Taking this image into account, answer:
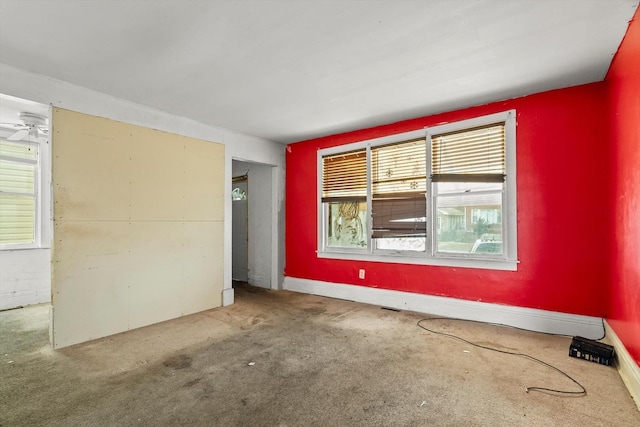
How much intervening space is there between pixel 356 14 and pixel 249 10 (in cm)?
75

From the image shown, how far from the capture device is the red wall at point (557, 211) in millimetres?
3168

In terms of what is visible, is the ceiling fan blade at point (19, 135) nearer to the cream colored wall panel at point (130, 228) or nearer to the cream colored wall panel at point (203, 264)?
the cream colored wall panel at point (130, 228)

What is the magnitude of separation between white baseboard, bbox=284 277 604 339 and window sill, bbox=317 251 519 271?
0.45 m

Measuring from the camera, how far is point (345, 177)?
201 inches

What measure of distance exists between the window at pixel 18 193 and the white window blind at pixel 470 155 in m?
6.39

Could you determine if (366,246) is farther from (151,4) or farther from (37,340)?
(37,340)

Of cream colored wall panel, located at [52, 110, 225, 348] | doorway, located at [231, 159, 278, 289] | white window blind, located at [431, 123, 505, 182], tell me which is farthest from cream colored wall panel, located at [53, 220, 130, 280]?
white window blind, located at [431, 123, 505, 182]

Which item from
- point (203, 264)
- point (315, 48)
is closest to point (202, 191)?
point (203, 264)

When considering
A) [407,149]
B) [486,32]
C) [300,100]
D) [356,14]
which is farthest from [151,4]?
[407,149]

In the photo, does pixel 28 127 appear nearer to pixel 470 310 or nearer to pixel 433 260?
pixel 433 260

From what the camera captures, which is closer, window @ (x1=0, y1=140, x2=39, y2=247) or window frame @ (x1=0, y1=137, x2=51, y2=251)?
window @ (x1=0, y1=140, x2=39, y2=247)

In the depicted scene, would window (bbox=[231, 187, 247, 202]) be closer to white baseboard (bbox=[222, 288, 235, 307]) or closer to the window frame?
white baseboard (bbox=[222, 288, 235, 307])

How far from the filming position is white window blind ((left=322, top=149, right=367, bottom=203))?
4.93 metres

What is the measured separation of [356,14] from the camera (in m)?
2.14
